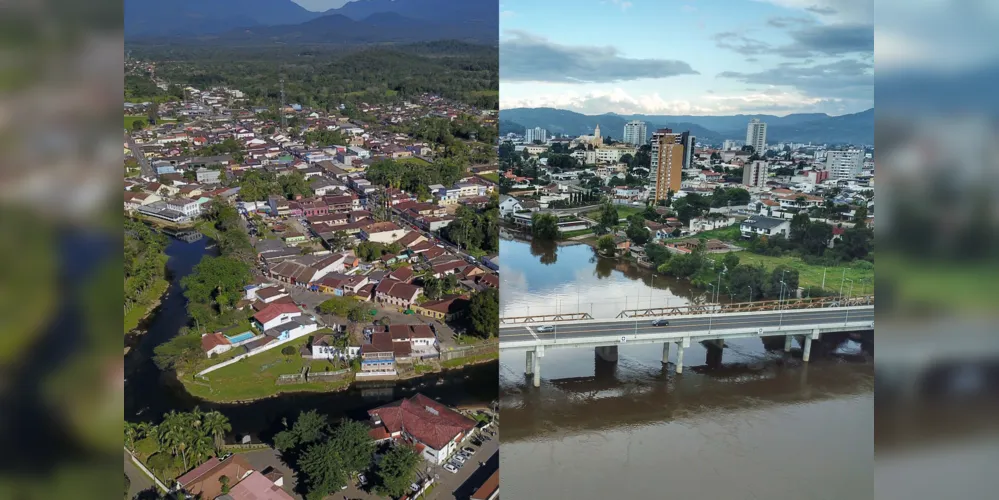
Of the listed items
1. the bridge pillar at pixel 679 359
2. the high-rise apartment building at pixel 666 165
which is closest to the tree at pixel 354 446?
the bridge pillar at pixel 679 359

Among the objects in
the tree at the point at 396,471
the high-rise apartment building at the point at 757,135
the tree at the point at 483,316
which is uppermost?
the high-rise apartment building at the point at 757,135

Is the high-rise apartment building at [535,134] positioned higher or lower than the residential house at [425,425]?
higher

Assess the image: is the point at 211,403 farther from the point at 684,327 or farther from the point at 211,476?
the point at 684,327
